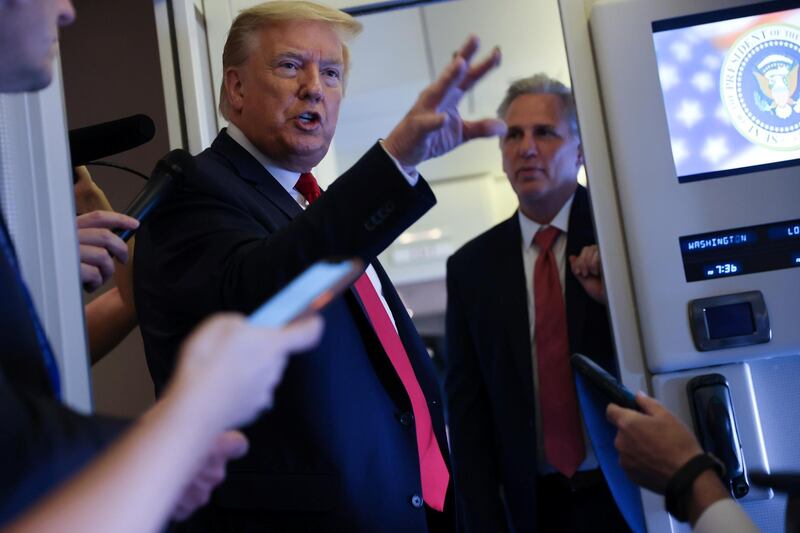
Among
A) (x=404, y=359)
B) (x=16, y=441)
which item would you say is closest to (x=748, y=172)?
(x=404, y=359)

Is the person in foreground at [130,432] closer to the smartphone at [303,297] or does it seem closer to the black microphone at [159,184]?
the smartphone at [303,297]

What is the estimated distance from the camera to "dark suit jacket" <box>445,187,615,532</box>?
8.20ft

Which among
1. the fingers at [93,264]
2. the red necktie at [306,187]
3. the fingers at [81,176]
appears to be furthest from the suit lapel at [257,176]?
the fingers at [93,264]

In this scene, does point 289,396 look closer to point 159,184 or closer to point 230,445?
point 159,184

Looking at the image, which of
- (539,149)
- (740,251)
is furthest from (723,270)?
(539,149)

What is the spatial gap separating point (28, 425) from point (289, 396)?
0.84 meters

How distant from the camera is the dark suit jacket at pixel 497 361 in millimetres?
2500

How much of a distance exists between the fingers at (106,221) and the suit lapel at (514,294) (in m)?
1.41

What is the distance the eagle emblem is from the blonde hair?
0.86 meters

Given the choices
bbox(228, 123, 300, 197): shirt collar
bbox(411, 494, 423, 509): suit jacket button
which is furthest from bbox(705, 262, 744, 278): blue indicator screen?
bbox(228, 123, 300, 197): shirt collar

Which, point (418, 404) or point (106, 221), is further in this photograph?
point (418, 404)

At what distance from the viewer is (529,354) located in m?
2.57

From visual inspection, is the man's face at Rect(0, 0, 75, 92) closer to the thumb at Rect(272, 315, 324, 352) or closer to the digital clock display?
the thumb at Rect(272, 315, 324, 352)

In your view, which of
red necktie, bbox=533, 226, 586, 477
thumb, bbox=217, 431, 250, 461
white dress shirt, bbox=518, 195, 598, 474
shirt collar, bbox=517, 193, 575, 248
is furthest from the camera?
shirt collar, bbox=517, 193, 575, 248
